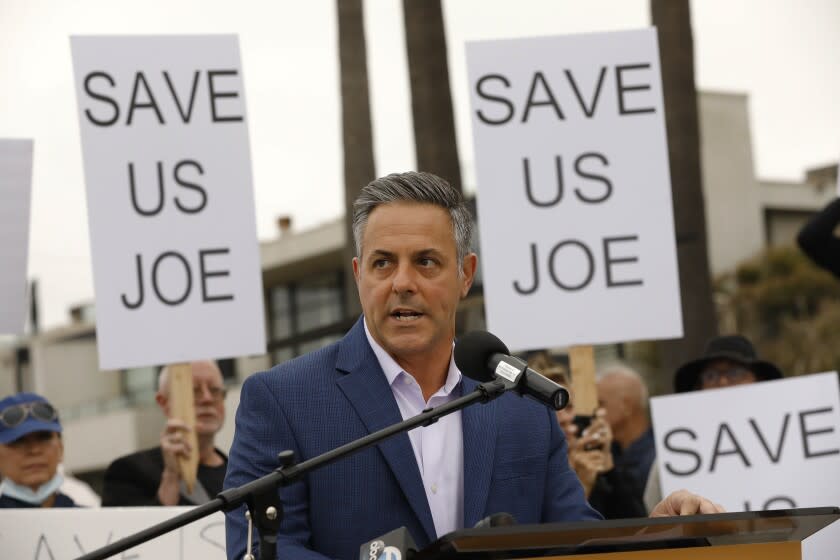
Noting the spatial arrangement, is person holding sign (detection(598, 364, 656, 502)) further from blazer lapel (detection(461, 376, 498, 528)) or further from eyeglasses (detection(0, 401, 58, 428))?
blazer lapel (detection(461, 376, 498, 528))

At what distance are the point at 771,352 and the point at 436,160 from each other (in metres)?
25.6

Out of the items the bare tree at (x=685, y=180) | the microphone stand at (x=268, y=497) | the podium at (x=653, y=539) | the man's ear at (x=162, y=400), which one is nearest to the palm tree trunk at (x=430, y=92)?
the bare tree at (x=685, y=180)

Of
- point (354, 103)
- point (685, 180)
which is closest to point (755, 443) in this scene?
point (685, 180)

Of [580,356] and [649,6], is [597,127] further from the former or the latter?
[649,6]

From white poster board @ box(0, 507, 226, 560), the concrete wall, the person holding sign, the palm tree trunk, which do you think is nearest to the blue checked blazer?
white poster board @ box(0, 507, 226, 560)

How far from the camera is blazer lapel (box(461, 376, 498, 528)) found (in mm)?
3502

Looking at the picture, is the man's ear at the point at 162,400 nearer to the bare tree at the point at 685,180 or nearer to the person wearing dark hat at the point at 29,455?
the person wearing dark hat at the point at 29,455

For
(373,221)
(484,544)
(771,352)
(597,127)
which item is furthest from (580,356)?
(771,352)

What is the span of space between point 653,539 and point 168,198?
161 inches

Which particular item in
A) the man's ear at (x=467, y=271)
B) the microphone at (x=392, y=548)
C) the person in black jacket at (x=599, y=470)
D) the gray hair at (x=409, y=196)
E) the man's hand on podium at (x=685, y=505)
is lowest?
the person in black jacket at (x=599, y=470)

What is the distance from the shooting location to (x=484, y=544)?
2648mm

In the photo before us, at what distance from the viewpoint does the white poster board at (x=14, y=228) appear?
6.57 m

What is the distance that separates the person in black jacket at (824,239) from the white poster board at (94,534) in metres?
3.07

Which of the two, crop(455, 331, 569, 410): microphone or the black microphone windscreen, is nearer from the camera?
crop(455, 331, 569, 410): microphone
